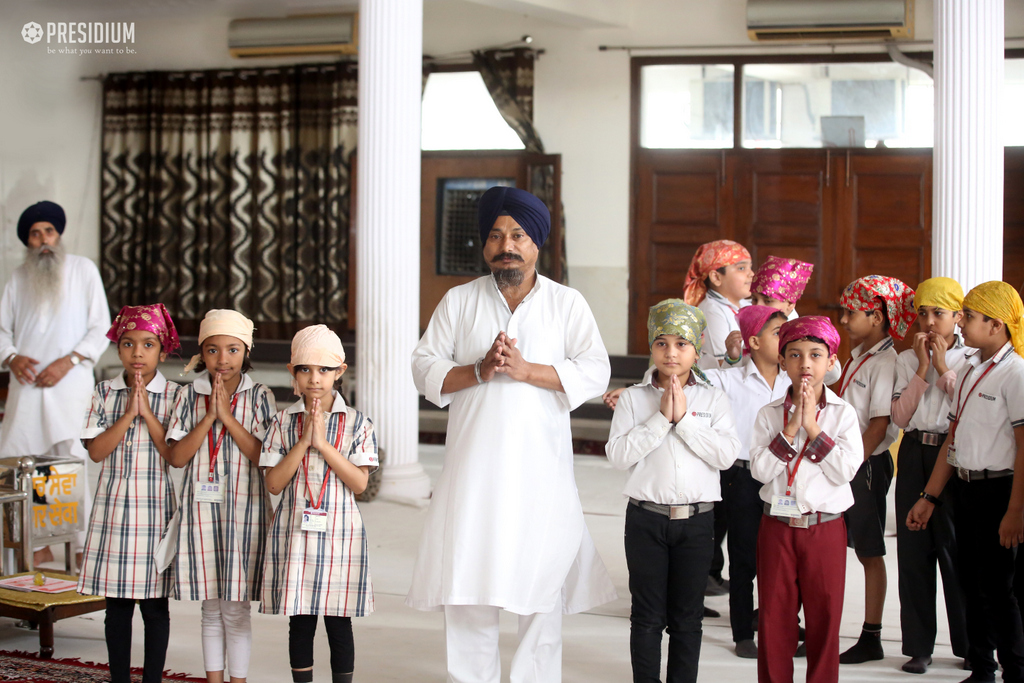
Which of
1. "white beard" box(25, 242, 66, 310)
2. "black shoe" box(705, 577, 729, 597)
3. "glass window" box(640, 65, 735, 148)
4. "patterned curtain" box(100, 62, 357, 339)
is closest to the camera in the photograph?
"black shoe" box(705, 577, 729, 597)

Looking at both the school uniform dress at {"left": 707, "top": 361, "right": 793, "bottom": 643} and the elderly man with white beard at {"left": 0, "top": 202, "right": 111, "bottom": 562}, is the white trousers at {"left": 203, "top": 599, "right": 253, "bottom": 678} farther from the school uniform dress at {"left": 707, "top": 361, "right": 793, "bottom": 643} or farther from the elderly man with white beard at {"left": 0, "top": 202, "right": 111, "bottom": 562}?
the elderly man with white beard at {"left": 0, "top": 202, "right": 111, "bottom": 562}

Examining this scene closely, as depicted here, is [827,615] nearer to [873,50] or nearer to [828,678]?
[828,678]

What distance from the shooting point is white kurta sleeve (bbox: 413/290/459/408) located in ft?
9.39

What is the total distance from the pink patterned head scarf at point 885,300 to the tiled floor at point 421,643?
1.20 meters

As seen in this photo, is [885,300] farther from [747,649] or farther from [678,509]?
[747,649]

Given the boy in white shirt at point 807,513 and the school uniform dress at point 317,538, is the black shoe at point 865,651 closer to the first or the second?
the boy in white shirt at point 807,513

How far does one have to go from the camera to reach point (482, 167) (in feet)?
28.1

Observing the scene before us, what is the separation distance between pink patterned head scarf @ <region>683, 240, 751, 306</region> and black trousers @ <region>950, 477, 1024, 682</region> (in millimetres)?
Result: 1399

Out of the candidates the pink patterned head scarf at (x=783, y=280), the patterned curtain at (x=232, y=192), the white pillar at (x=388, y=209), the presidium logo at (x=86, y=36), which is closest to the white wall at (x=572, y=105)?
the presidium logo at (x=86, y=36)

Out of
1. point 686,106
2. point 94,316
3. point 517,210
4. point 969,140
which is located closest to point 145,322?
point 517,210

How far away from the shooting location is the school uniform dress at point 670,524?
2.83m

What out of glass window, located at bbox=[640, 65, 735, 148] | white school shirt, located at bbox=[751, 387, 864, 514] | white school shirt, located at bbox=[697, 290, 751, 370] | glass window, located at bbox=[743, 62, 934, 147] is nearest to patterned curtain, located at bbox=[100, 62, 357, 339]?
glass window, located at bbox=[640, 65, 735, 148]

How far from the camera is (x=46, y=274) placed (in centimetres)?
460

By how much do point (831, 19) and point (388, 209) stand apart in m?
3.92
